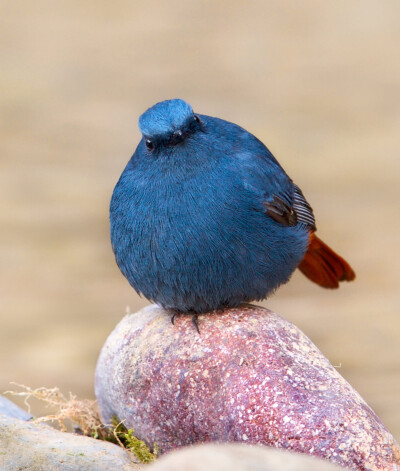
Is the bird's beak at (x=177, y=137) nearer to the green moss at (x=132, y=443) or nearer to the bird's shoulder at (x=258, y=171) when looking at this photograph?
the bird's shoulder at (x=258, y=171)

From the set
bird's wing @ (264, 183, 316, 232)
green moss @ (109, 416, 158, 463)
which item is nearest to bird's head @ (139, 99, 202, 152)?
bird's wing @ (264, 183, 316, 232)

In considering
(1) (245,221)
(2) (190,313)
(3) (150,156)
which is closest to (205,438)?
(2) (190,313)

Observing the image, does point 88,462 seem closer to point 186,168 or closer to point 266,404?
point 266,404

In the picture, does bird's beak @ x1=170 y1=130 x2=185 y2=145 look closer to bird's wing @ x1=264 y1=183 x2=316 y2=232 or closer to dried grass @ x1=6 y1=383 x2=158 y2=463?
bird's wing @ x1=264 y1=183 x2=316 y2=232

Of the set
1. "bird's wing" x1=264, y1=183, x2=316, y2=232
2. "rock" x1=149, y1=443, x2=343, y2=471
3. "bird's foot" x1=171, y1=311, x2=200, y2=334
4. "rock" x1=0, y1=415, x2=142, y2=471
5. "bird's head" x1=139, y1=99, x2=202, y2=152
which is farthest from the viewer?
"bird's wing" x1=264, y1=183, x2=316, y2=232

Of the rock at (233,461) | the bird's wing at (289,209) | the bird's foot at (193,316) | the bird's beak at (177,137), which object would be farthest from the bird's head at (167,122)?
the rock at (233,461)

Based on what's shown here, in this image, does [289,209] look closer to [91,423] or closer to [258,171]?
[258,171]
